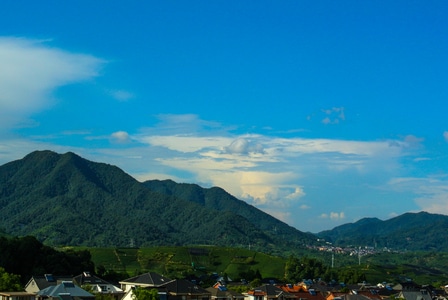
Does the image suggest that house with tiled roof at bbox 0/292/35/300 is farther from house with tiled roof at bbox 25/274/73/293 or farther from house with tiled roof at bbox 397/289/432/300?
house with tiled roof at bbox 397/289/432/300

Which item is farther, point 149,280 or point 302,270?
point 302,270

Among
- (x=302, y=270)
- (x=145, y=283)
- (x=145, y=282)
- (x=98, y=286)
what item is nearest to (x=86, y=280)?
(x=98, y=286)

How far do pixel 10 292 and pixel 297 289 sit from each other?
52.8 metres

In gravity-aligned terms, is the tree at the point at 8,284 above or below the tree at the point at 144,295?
above

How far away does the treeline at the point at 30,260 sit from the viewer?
95.8 meters

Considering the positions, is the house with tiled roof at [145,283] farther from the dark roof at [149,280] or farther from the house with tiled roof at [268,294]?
the house with tiled roof at [268,294]

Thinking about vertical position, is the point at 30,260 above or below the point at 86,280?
above

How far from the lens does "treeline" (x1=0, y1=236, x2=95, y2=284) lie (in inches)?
3772

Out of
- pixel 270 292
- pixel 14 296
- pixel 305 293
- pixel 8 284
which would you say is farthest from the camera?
pixel 305 293

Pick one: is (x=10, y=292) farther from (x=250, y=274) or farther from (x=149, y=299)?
(x=250, y=274)

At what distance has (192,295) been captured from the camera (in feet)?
264

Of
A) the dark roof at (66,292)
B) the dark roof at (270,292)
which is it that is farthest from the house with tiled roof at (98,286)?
the dark roof at (270,292)

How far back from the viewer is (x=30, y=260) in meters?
99.0

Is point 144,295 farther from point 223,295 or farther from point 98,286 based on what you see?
point 223,295
